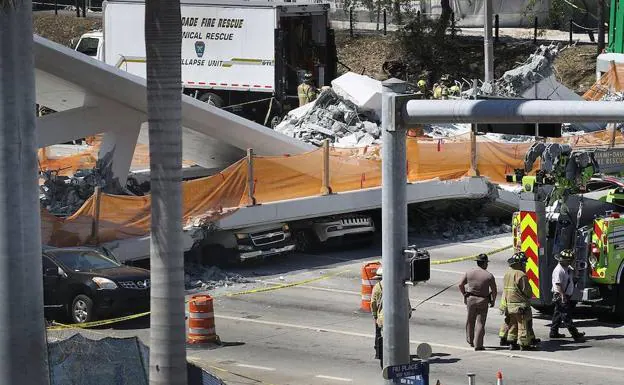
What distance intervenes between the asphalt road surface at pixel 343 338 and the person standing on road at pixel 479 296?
0.29 m

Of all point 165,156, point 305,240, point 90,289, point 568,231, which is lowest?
point 305,240

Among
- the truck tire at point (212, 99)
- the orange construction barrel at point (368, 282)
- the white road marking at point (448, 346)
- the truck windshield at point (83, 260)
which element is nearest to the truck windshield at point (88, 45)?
the truck tire at point (212, 99)

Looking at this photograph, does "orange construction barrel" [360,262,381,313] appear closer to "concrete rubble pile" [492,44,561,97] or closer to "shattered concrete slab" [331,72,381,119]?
"shattered concrete slab" [331,72,381,119]

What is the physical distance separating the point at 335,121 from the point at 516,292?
14691 mm

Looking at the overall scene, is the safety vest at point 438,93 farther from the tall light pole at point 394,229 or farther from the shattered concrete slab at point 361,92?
the tall light pole at point 394,229

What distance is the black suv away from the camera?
21.2 meters

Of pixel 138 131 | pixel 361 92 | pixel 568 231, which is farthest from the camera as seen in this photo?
pixel 361 92

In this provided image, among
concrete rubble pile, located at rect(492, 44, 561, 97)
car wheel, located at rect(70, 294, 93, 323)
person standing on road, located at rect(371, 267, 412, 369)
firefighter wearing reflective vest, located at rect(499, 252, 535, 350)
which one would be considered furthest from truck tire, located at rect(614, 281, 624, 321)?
concrete rubble pile, located at rect(492, 44, 561, 97)

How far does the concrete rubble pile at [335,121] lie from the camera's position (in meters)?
32.9

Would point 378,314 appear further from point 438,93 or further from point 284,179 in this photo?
point 438,93

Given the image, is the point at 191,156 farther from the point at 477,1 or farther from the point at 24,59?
the point at 477,1

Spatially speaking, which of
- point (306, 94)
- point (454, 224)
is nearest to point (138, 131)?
point (454, 224)

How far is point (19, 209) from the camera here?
40.2ft

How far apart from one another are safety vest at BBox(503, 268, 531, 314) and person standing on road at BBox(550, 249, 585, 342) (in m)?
0.78
